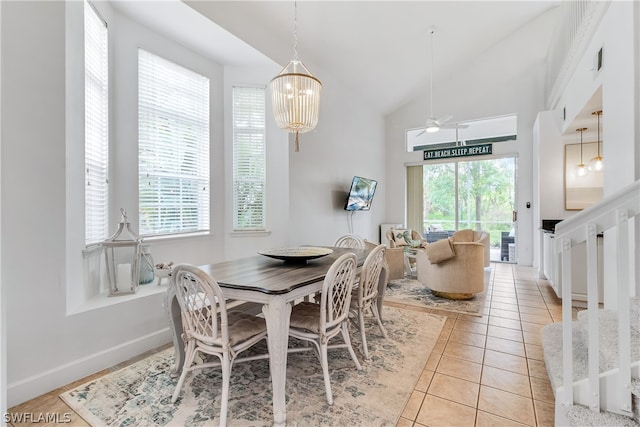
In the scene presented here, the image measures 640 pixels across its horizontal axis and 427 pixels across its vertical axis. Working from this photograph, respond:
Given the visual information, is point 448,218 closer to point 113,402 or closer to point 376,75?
point 376,75

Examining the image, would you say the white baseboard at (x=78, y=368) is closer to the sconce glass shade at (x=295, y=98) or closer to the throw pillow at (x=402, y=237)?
the sconce glass shade at (x=295, y=98)

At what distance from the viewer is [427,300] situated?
4047 mm

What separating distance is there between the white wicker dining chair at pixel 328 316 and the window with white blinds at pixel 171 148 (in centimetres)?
208

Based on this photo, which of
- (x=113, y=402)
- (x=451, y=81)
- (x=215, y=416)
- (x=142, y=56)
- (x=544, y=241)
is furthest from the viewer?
(x=451, y=81)

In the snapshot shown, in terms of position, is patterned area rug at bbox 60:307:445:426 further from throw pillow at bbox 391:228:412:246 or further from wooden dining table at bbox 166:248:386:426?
throw pillow at bbox 391:228:412:246

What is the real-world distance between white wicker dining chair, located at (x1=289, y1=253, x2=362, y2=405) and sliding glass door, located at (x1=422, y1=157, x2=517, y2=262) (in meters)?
5.84

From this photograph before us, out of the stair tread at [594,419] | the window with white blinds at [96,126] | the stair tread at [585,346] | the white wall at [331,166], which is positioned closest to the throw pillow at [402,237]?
the white wall at [331,166]

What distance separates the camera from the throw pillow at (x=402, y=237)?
230 inches

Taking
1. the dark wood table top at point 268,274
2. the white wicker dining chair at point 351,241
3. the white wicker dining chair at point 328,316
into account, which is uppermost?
the white wicker dining chair at point 351,241

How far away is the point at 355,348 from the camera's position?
2.65 m

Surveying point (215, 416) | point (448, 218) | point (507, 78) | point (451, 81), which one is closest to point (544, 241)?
point (448, 218)

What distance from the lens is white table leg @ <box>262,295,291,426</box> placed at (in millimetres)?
1760

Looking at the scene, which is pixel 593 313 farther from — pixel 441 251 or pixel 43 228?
pixel 43 228

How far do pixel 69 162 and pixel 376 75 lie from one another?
513cm
